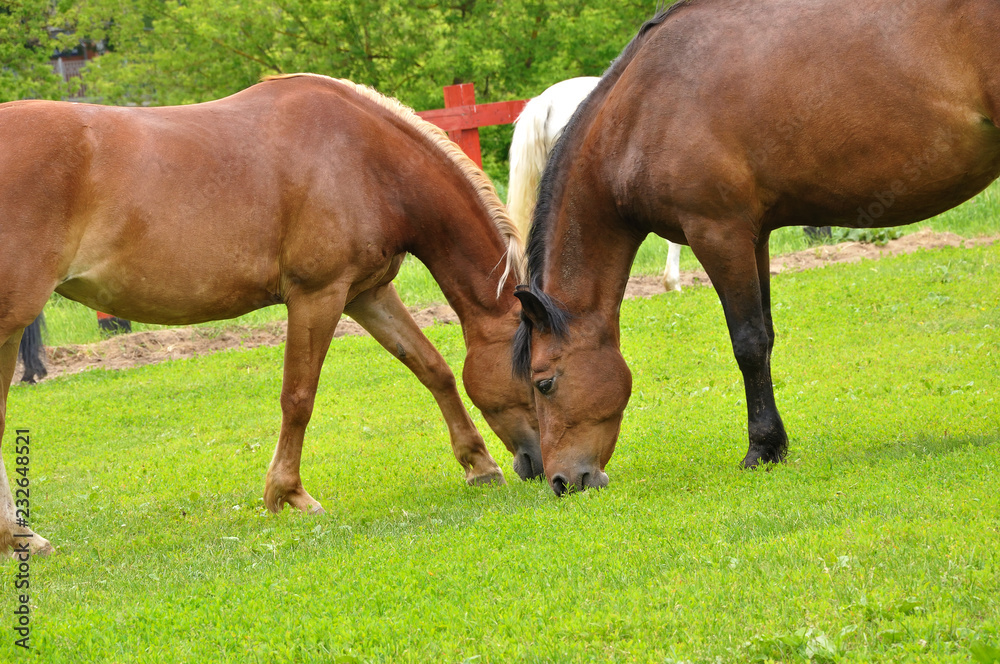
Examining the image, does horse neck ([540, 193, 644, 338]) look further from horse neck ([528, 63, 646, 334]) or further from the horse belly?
the horse belly

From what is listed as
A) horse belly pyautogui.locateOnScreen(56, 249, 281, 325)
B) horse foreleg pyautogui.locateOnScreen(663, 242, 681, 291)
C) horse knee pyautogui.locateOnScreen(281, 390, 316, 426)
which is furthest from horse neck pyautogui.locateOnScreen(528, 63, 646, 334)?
horse foreleg pyautogui.locateOnScreen(663, 242, 681, 291)

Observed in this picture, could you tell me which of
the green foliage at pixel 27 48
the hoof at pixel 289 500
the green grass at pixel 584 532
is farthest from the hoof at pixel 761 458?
the green foliage at pixel 27 48

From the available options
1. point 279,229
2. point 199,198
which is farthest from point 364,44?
point 199,198

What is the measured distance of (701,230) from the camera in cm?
525

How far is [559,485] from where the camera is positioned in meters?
5.52

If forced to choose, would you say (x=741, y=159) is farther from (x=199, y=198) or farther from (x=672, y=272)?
(x=672, y=272)

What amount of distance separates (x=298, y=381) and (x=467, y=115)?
801cm

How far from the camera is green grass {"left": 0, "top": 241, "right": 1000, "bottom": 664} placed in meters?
3.38

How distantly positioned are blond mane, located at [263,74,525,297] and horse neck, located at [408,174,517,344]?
0.04 metres

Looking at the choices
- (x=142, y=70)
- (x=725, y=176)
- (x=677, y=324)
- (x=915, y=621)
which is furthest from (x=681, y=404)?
(x=142, y=70)

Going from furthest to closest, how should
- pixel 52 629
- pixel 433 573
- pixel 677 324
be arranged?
1. pixel 677 324
2. pixel 433 573
3. pixel 52 629

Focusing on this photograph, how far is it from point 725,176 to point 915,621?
270 centimetres

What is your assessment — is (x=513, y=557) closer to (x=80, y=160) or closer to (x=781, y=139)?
(x=781, y=139)

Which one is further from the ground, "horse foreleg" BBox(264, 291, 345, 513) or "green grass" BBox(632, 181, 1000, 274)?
"horse foreleg" BBox(264, 291, 345, 513)
